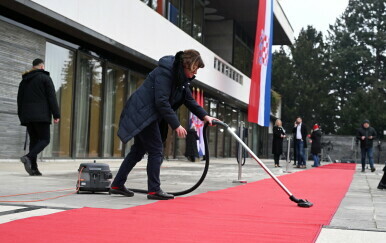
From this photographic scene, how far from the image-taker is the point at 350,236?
3477mm

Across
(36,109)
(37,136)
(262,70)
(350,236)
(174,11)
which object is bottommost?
(350,236)

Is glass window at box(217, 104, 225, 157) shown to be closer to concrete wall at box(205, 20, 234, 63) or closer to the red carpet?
concrete wall at box(205, 20, 234, 63)

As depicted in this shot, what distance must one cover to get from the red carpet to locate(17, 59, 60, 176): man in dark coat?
3258 millimetres

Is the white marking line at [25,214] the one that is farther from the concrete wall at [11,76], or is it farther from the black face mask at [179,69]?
the concrete wall at [11,76]

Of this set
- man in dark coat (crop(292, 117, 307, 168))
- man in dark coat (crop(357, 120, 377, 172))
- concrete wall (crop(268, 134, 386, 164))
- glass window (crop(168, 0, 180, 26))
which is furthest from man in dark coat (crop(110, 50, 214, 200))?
concrete wall (crop(268, 134, 386, 164))

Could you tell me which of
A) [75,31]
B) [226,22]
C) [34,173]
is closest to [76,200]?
[34,173]

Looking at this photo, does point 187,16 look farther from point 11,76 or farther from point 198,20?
point 11,76

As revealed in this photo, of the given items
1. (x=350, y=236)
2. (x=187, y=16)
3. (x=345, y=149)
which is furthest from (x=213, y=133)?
(x=350, y=236)

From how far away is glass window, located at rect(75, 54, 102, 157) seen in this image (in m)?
13.9

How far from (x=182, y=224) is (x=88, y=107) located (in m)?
11.1

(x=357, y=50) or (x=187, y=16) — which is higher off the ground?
(x=357, y=50)

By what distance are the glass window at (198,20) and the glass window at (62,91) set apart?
9.90 metres

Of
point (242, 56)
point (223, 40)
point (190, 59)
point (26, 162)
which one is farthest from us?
point (242, 56)

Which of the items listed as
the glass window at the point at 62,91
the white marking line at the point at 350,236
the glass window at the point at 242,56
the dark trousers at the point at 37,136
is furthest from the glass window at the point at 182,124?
the white marking line at the point at 350,236
